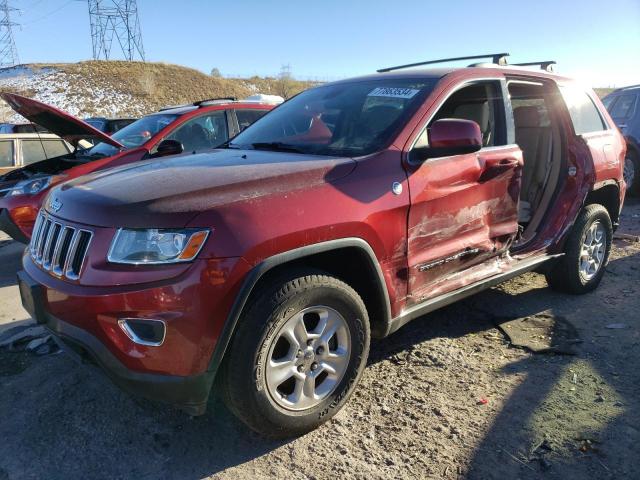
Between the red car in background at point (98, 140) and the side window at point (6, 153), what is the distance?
2.66 meters

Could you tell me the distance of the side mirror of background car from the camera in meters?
2.79

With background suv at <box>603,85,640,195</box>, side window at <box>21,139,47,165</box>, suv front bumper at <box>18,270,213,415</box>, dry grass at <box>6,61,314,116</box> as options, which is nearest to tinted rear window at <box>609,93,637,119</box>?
background suv at <box>603,85,640,195</box>

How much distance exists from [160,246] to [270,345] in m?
0.67

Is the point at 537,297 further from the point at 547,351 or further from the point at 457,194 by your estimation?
the point at 457,194

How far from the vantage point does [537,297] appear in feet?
14.9

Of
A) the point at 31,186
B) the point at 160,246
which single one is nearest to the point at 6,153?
the point at 31,186

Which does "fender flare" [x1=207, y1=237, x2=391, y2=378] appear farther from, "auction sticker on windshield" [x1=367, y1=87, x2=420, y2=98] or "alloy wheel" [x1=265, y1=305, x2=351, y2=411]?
"auction sticker on windshield" [x1=367, y1=87, x2=420, y2=98]

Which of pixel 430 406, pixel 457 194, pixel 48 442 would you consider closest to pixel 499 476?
pixel 430 406

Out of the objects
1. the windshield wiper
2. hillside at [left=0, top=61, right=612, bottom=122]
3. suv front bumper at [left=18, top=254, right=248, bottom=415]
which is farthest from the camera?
hillside at [left=0, top=61, right=612, bottom=122]

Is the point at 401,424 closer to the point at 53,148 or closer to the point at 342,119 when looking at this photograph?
the point at 342,119

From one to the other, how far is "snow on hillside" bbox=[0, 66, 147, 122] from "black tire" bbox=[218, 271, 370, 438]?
38.6m

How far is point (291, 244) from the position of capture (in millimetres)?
2314

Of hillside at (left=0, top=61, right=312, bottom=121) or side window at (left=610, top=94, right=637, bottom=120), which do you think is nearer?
side window at (left=610, top=94, right=637, bottom=120)

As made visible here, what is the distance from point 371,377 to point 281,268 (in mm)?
1140
